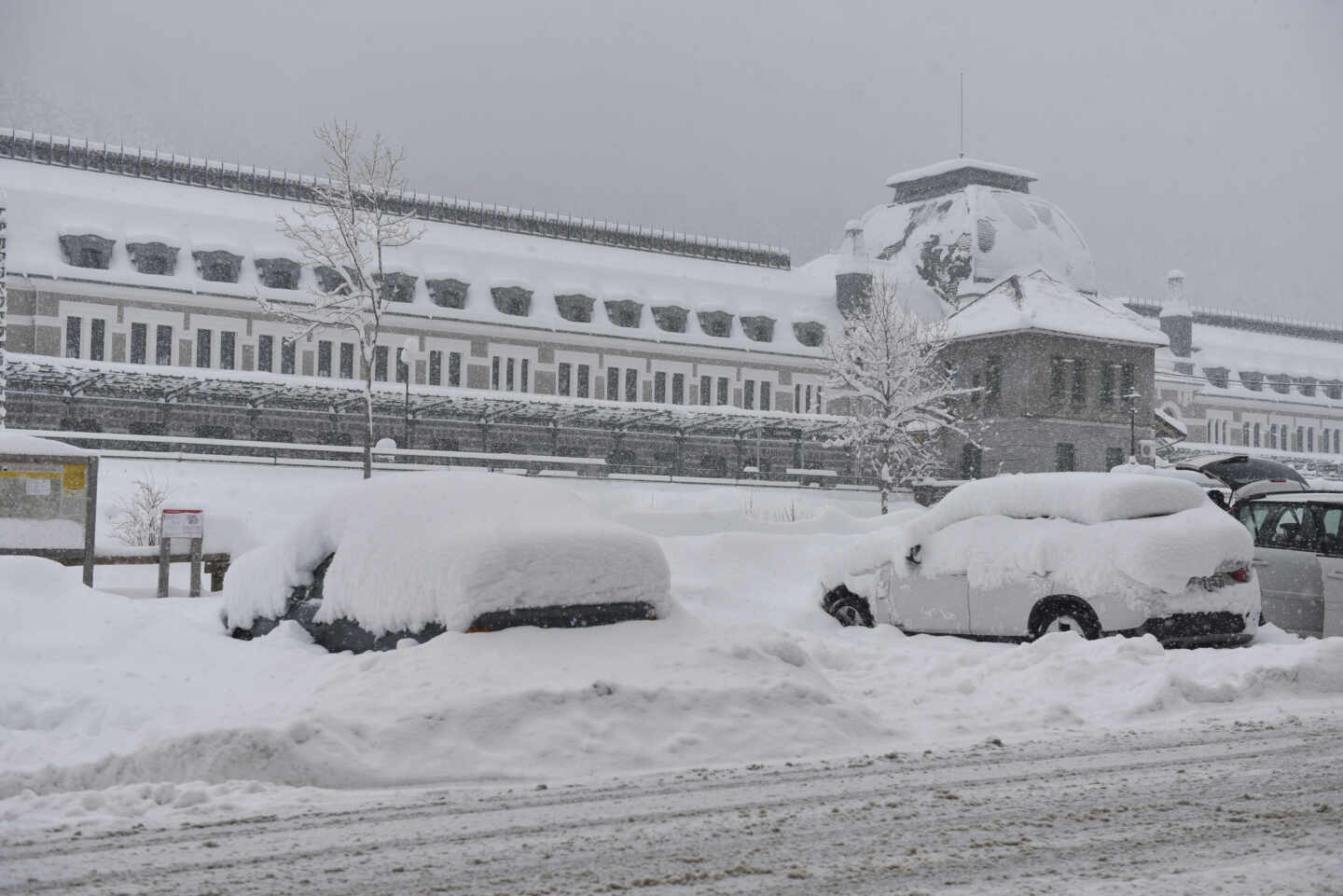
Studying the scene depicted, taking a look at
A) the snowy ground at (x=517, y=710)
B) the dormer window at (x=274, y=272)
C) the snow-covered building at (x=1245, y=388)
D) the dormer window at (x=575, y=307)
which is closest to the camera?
the snowy ground at (x=517, y=710)

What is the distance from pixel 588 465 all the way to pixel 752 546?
25.8 metres

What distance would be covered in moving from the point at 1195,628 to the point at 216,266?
39690mm

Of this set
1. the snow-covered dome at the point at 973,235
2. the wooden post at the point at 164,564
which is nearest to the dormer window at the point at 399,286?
the snow-covered dome at the point at 973,235

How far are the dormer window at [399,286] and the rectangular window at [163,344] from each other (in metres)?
7.42

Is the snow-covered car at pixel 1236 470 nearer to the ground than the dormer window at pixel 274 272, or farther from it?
nearer to the ground

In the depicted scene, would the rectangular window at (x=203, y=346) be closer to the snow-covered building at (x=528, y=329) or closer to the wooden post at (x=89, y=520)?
the snow-covered building at (x=528, y=329)

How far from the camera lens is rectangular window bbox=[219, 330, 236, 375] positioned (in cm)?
4488

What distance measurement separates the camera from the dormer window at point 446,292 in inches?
1930

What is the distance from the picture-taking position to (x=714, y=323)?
55.2 meters

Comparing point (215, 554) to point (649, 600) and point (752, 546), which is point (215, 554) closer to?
point (752, 546)

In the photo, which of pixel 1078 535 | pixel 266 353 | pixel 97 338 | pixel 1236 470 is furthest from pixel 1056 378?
pixel 1078 535

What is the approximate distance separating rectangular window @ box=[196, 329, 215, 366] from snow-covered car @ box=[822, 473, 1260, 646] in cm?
3558

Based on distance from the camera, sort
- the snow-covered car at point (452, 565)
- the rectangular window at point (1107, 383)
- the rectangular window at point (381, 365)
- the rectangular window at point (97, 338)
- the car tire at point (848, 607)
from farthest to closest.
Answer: the rectangular window at point (1107, 383) < the rectangular window at point (381, 365) < the rectangular window at point (97, 338) < the car tire at point (848, 607) < the snow-covered car at point (452, 565)

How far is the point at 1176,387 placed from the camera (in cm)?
6650
